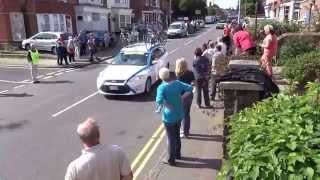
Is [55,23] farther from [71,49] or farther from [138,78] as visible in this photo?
[138,78]

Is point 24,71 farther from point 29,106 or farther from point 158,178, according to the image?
point 158,178

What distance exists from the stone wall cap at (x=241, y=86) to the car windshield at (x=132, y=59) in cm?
973

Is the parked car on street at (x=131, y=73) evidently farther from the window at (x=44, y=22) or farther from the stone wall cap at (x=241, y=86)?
the window at (x=44, y=22)

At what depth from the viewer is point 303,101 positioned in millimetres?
4566

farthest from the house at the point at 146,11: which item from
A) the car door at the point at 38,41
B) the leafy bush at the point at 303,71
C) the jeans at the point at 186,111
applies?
the jeans at the point at 186,111

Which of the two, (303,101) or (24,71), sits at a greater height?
(303,101)

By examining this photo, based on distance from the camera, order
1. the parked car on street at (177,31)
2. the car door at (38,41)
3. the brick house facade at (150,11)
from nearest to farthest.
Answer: the car door at (38,41)
the parked car on street at (177,31)
the brick house facade at (150,11)

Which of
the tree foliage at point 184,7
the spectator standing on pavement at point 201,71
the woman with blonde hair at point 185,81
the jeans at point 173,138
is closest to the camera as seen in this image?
the jeans at point 173,138

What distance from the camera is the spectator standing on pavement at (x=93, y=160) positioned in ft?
14.2

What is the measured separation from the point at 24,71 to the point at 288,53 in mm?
13221

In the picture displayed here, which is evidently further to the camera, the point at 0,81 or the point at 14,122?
the point at 0,81

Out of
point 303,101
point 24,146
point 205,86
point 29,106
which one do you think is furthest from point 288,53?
point 303,101

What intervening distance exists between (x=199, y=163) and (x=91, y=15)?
1652 inches

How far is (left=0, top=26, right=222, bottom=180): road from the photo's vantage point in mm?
8508
